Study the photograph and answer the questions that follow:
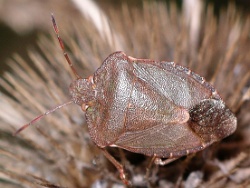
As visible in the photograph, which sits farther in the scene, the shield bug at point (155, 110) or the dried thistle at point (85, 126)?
the dried thistle at point (85, 126)

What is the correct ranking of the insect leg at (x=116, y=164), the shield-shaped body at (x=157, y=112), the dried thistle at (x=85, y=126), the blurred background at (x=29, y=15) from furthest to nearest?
the blurred background at (x=29, y=15), the dried thistle at (x=85, y=126), the insect leg at (x=116, y=164), the shield-shaped body at (x=157, y=112)

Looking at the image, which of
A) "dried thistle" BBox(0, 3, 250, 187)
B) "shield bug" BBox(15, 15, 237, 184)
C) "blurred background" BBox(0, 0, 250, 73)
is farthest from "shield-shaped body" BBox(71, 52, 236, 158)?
"blurred background" BBox(0, 0, 250, 73)

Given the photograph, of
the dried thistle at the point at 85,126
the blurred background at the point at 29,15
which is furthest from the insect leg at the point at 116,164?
the blurred background at the point at 29,15

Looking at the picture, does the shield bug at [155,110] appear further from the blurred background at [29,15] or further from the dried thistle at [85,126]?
the blurred background at [29,15]

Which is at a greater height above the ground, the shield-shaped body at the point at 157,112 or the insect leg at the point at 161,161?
the shield-shaped body at the point at 157,112

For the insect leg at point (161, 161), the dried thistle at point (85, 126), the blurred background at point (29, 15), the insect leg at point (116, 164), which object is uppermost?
the blurred background at point (29, 15)

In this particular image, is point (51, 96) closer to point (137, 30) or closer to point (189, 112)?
point (137, 30)

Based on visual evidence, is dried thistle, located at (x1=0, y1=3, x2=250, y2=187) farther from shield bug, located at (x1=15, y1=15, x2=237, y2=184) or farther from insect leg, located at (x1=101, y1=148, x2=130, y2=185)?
shield bug, located at (x1=15, y1=15, x2=237, y2=184)
